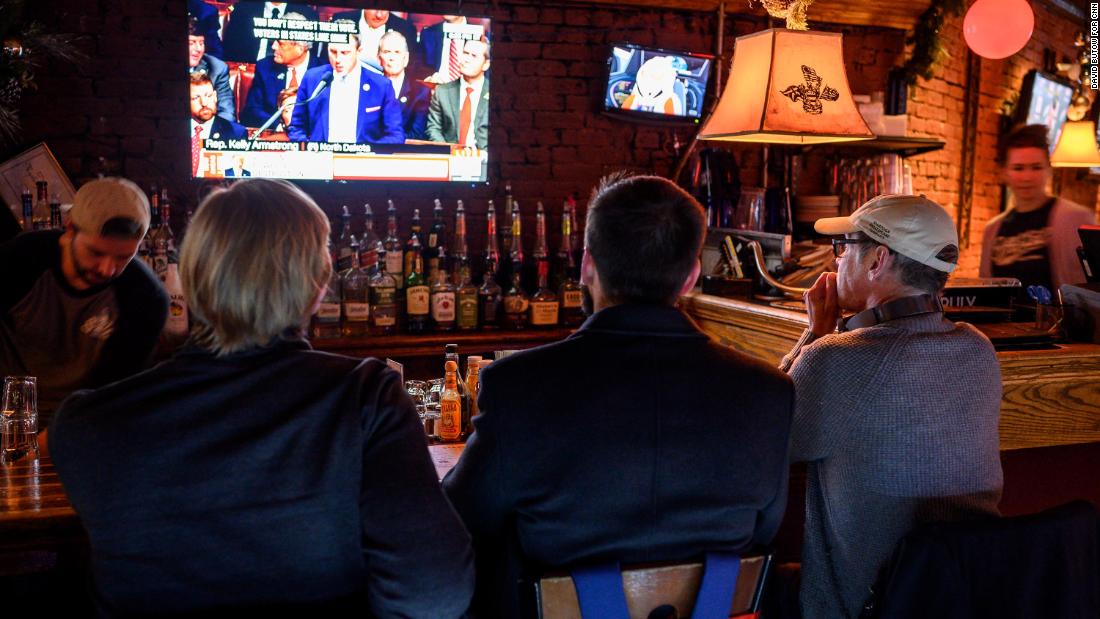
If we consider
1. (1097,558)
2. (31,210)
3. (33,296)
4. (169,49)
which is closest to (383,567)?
(1097,558)

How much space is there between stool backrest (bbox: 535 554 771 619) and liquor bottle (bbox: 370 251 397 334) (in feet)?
8.87

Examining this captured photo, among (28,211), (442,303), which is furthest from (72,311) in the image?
(442,303)

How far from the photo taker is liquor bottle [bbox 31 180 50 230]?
357 cm

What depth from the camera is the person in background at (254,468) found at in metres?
1.28

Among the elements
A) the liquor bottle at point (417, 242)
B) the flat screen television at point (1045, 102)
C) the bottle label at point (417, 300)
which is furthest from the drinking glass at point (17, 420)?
the flat screen television at point (1045, 102)

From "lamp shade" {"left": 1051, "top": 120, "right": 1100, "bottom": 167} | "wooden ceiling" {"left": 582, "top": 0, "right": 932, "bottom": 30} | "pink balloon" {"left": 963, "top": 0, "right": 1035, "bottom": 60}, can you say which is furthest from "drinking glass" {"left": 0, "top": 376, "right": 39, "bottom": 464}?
"lamp shade" {"left": 1051, "top": 120, "right": 1100, "bottom": 167}

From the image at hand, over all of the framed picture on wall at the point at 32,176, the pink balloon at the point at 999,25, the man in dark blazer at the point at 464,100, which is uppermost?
the pink balloon at the point at 999,25

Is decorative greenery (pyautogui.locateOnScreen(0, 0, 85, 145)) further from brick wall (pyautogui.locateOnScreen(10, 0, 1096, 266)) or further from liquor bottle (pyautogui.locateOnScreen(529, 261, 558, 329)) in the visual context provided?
liquor bottle (pyautogui.locateOnScreen(529, 261, 558, 329))

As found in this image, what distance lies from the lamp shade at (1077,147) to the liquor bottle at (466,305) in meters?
4.53

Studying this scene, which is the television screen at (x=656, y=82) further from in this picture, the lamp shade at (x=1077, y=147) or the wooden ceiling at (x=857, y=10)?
the lamp shade at (x=1077, y=147)

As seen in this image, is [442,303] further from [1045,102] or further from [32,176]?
[1045,102]

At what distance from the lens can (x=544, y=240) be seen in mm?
4254

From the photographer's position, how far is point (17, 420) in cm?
209

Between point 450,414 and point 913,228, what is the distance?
4.21 feet
